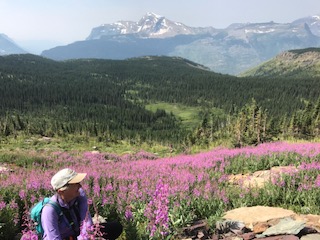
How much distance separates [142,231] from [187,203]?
1.41 m

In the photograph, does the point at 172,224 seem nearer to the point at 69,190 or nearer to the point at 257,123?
the point at 69,190

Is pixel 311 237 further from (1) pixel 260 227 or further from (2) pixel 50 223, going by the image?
(2) pixel 50 223

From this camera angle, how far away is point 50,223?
5.35 metres

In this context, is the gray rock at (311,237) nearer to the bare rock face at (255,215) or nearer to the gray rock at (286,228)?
the gray rock at (286,228)

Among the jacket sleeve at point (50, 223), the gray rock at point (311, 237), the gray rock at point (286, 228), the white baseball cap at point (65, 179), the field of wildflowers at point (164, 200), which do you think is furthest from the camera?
the field of wildflowers at point (164, 200)

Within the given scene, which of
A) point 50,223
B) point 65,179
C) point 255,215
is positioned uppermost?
point 65,179

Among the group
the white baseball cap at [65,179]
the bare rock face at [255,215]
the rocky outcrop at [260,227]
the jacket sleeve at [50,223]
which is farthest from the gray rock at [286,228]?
the jacket sleeve at [50,223]

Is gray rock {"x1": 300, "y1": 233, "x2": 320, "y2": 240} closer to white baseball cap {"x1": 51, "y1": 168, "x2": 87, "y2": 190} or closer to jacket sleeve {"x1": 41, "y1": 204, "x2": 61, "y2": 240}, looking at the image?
white baseball cap {"x1": 51, "y1": 168, "x2": 87, "y2": 190}

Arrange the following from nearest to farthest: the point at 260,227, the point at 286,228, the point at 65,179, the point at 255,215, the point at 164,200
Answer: the point at 65,179, the point at 164,200, the point at 286,228, the point at 260,227, the point at 255,215

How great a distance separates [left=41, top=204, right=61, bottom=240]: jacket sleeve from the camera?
5340 millimetres

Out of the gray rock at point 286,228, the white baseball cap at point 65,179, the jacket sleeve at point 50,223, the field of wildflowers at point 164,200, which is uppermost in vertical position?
the white baseball cap at point 65,179

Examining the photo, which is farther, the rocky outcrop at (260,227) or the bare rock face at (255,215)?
the bare rock face at (255,215)

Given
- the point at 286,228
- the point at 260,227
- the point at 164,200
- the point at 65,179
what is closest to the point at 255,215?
the point at 260,227

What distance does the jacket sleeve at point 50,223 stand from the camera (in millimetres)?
5340
